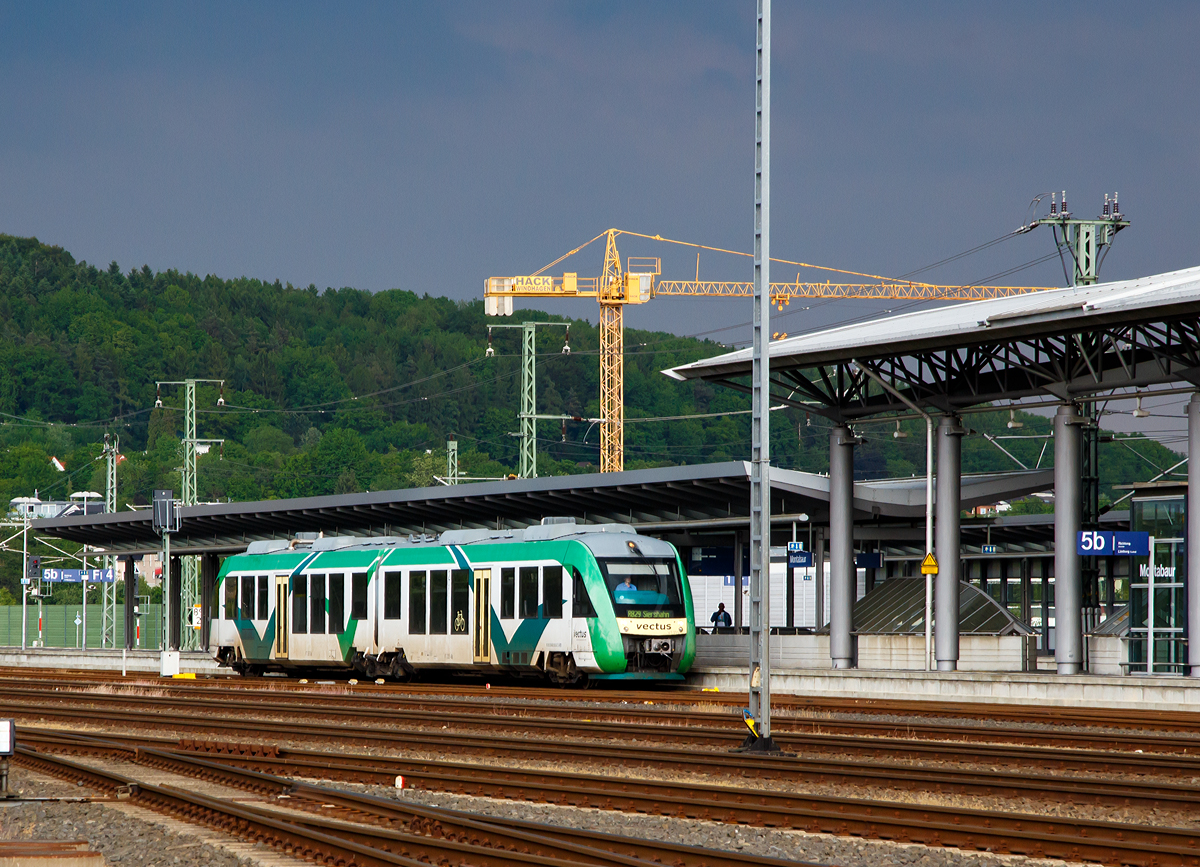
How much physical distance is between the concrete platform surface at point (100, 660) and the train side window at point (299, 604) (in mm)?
7924

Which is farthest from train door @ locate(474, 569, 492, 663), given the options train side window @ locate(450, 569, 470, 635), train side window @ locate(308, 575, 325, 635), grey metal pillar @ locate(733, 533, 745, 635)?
grey metal pillar @ locate(733, 533, 745, 635)

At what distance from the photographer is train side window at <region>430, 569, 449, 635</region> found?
3072 cm

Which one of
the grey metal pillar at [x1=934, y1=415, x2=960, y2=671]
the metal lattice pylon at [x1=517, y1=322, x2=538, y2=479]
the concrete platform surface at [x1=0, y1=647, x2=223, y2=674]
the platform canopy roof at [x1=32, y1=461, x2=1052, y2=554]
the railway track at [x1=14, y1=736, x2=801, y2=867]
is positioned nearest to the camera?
the railway track at [x1=14, y1=736, x2=801, y2=867]

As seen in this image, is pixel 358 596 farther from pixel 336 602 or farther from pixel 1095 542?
pixel 1095 542

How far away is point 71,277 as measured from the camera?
16988cm

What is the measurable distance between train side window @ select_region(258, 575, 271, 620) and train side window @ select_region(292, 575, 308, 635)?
1.20m

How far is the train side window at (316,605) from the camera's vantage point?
3399 centimetres

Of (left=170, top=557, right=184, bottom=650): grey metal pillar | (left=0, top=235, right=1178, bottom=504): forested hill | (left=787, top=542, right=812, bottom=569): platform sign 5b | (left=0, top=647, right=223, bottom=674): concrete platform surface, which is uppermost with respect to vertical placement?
(left=0, top=235, right=1178, bottom=504): forested hill

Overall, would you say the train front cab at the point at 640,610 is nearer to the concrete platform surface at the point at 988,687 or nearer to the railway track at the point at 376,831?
Answer: the concrete platform surface at the point at 988,687

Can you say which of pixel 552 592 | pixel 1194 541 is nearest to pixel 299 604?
pixel 552 592

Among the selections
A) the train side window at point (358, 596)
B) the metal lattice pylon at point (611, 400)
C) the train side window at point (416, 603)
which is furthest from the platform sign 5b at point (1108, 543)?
the metal lattice pylon at point (611, 400)

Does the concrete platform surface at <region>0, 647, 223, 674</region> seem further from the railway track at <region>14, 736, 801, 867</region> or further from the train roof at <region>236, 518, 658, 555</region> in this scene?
the railway track at <region>14, 736, 801, 867</region>

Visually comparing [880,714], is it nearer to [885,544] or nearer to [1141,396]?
[1141,396]

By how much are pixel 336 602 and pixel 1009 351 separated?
1515cm
